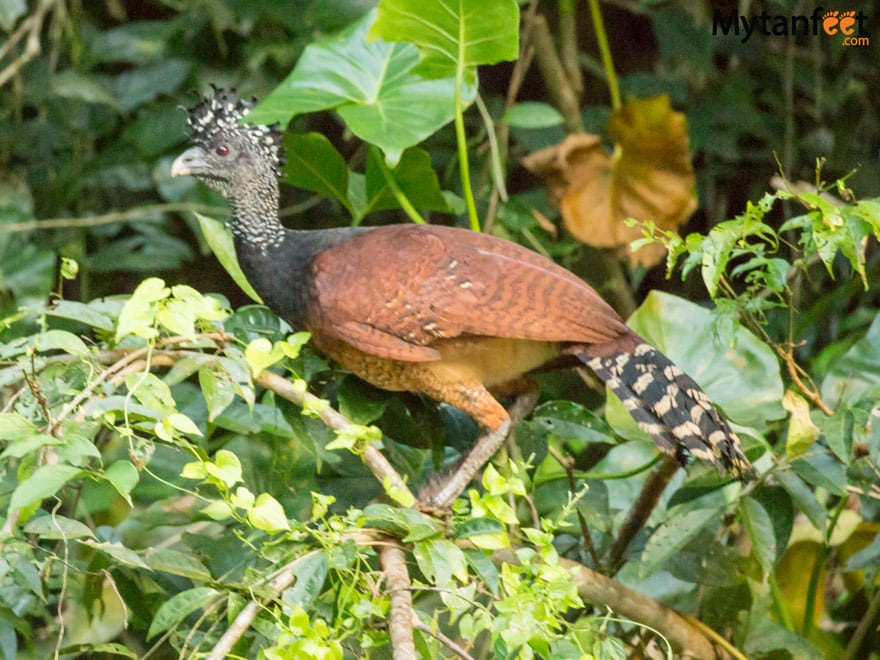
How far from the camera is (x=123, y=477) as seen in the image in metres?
1.09

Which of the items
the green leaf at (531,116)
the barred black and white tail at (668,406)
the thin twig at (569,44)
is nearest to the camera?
the barred black and white tail at (668,406)

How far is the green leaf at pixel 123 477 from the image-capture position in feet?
3.54

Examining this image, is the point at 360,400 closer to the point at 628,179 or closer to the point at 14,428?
the point at 14,428

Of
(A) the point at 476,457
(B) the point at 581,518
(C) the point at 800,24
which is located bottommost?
(B) the point at 581,518

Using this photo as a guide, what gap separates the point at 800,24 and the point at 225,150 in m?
2.19

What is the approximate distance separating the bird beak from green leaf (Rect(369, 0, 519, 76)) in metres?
0.40

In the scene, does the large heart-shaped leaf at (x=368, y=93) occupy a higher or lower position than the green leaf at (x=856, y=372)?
higher

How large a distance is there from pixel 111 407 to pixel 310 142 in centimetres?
105

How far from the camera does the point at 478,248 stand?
178 cm

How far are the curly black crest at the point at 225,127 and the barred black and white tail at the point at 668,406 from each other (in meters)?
0.73

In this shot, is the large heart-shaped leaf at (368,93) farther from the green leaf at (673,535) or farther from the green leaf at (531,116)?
the green leaf at (673,535)

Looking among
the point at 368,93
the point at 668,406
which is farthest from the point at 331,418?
the point at 368,93

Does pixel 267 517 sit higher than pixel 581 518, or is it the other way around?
pixel 267 517

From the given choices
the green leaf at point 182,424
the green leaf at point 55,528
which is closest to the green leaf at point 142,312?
the green leaf at point 182,424
